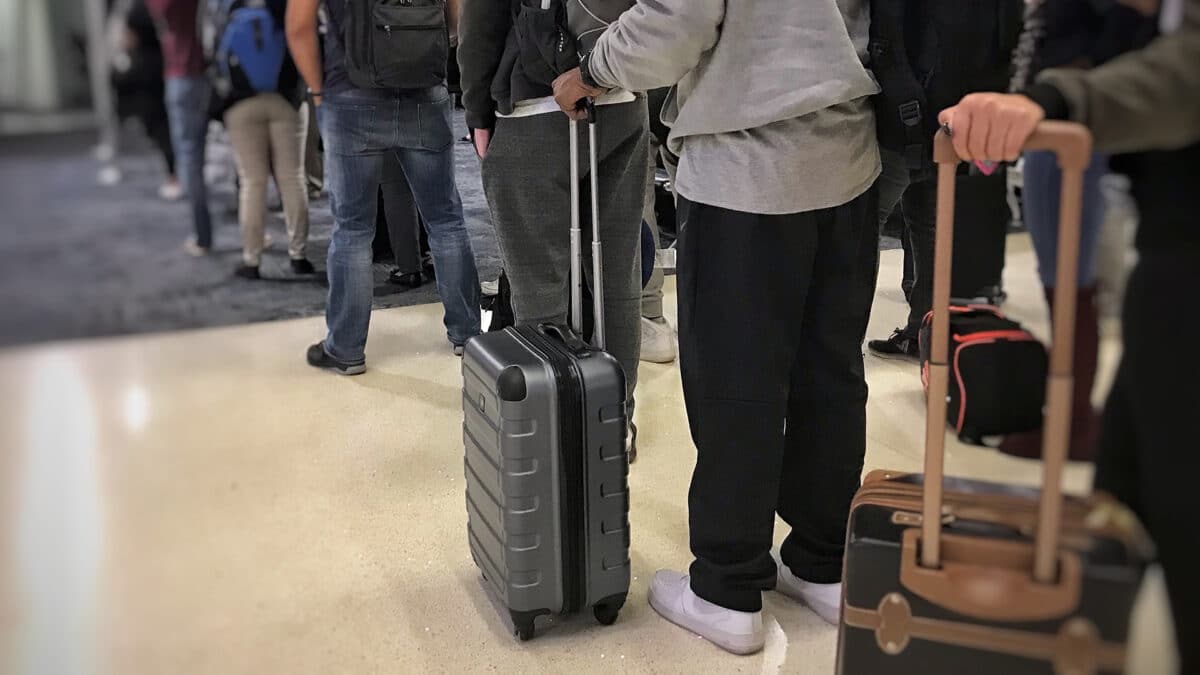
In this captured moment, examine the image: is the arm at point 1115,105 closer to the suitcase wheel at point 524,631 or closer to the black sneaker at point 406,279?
the suitcase wheel at point 524,631

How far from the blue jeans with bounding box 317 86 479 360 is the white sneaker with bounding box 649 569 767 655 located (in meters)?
0.75

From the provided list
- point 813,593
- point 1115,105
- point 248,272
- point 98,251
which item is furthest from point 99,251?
point 813,593

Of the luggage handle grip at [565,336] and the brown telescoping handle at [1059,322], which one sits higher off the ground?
the brown telescoping handle at [1059,322]

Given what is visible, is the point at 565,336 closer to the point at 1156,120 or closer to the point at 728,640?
the point at 728,640

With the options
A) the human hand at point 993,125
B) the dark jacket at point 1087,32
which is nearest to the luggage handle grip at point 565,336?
the human hand at point 993,125

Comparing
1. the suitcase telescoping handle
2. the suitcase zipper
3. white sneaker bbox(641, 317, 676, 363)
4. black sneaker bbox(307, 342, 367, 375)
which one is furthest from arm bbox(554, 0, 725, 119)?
white sneaker bbox(641, 317, 676, 363)

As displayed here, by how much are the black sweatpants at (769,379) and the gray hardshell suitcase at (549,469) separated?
15 centimetres

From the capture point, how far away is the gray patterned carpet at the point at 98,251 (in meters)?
A: 1.34

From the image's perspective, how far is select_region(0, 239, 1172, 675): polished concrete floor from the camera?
1.51 meters

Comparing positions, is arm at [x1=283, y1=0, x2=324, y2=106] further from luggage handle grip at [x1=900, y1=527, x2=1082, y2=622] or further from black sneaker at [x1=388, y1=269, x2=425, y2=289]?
luggage handle grip at [x1=900, y1=527, x2=1082, y2=622]

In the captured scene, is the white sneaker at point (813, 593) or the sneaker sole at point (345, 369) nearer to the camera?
the white sneaker at point (813, 593)

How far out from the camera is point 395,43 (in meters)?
2.02

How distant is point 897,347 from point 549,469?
0.66 metres

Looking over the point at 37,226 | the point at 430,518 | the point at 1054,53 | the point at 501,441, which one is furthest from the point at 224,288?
the point at 1054,53
